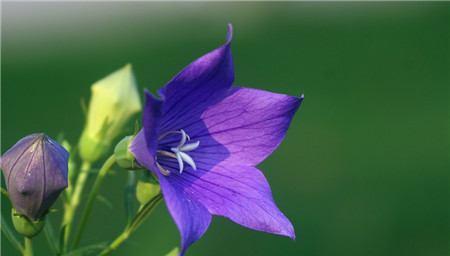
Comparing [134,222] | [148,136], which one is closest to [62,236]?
[134,222]

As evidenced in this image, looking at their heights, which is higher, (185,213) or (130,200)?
(185,213)

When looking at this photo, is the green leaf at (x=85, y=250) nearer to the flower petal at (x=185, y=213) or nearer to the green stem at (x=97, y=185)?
the green stem at (x=97, y=185)

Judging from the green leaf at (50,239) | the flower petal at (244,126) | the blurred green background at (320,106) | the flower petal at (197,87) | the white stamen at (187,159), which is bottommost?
the blurred green background at (320,106)

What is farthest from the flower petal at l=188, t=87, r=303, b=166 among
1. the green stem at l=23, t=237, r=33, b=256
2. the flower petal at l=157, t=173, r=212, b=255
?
the green stem at l=23, t=237, r=33, b=256

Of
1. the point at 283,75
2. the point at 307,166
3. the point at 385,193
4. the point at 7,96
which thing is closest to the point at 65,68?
the point at 7,96

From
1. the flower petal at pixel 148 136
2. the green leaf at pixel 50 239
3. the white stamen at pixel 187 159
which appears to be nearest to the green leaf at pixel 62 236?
the green leaf at pixel 50 239

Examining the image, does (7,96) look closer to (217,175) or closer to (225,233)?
(225,233)

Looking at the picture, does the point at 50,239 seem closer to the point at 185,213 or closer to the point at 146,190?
the point at 146,190
